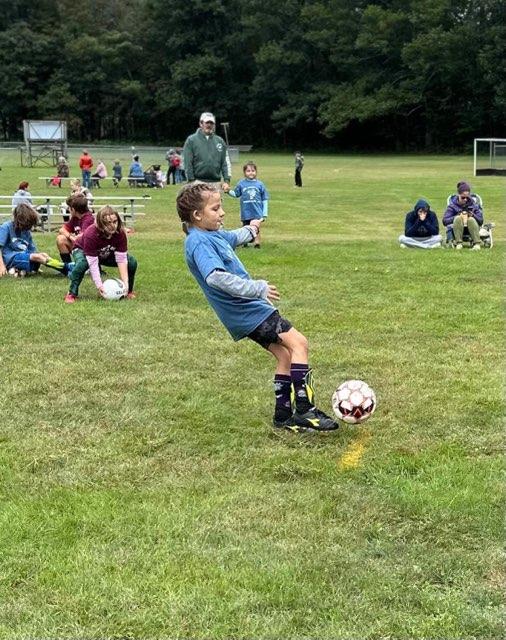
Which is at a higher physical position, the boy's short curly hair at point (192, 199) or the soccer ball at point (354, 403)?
the boy's short curly hair at point (192, 199)

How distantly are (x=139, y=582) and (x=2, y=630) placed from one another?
0.55 metres

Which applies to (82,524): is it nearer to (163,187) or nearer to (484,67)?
(163,187)

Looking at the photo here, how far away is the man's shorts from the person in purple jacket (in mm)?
9110

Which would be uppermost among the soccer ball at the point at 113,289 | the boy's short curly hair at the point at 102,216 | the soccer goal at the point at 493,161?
the soccer goal at the point at 493,161

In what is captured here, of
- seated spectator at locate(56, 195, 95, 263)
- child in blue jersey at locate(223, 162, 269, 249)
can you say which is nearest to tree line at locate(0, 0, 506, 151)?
child in blue jersey at locate(223, 162, 269, 249)

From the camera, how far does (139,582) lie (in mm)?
3121

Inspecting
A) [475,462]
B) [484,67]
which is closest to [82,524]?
[475,462]

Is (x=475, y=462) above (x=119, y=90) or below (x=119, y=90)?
below

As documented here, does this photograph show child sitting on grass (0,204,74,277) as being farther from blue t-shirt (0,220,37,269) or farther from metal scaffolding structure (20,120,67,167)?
metal scaffolding structure (20,120,67,167)

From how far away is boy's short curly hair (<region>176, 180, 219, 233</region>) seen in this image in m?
4.79

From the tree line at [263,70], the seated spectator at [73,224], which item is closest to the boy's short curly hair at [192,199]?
the seated spectator at [73,224]

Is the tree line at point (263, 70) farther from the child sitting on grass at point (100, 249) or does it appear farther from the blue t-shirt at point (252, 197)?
the child sitting on grass at point (100, 249)

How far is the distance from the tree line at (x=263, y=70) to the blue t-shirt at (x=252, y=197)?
50.7 meters

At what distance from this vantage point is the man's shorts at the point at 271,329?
15.9 feet
